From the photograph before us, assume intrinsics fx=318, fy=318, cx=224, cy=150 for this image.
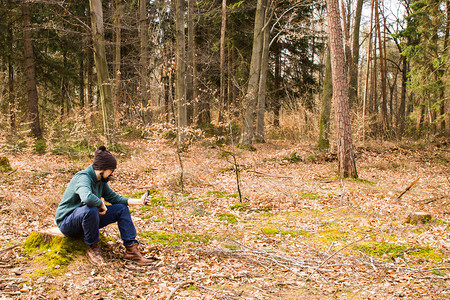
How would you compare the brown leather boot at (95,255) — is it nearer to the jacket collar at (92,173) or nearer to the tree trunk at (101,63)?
the jacket collar at (92,173)

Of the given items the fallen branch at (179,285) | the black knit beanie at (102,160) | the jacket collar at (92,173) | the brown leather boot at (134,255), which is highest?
the black knit beanie at (102,160)

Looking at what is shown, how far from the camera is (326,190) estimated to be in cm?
Result: 840

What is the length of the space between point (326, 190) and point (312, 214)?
198 cm

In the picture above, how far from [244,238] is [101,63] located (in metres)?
8.93

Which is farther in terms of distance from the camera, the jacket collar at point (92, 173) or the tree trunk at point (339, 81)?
the tree trunk at point (339, 81)

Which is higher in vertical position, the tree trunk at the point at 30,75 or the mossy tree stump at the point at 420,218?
the tree trunk at the point at 30,75

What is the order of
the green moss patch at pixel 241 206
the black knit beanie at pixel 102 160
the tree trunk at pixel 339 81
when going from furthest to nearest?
the tree trunk at pixel 339 81
the green moss patch at pixel 241 206
the black knit beanie at pixel 102 160

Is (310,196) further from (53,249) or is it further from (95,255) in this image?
(53,249)

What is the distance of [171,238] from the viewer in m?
5.05

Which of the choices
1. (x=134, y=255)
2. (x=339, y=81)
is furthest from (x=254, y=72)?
(x=134, y=255)


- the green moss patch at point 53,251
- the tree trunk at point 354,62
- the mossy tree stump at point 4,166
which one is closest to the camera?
the green moss patch at point 53,251

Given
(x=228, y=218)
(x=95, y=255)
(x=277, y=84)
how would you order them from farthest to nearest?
(x=277, y=84)
(x=228, y=218)
(x=95, y=255)

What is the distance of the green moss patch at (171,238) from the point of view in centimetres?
484

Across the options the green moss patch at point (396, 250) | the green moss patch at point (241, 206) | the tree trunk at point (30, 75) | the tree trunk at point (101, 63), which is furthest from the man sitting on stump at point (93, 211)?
the tree trunk at point (30, 75)
